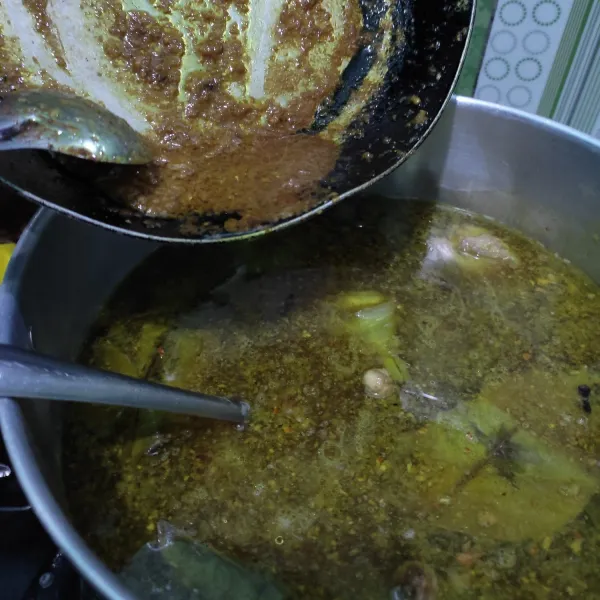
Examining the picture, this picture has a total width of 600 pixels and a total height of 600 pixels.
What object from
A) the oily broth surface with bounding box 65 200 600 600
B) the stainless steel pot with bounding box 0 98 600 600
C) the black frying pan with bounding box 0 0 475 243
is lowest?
the oily broth surface with bounding box 65 200 600 600

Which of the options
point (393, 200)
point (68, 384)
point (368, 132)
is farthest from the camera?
point (393, 200)

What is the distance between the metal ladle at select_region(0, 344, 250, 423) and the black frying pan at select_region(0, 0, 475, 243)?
0.57 feet

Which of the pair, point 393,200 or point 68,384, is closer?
point 68,384

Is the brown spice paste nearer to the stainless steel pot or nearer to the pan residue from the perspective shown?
the pan residue

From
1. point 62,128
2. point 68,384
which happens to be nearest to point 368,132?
point 62,128

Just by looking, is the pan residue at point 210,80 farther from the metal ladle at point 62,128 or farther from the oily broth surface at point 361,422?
the oily broth surface at point 361,422

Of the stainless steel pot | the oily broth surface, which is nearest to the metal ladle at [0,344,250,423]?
the stainless steel pot

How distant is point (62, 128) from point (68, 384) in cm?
A: 29

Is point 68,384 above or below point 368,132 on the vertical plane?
below

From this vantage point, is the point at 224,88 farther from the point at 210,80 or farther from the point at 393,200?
the point at 393,200

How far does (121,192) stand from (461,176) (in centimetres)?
79

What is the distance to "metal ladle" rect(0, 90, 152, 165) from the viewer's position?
653 mm

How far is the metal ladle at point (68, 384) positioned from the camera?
635 millimetres

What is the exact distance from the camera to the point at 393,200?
140cm
